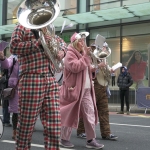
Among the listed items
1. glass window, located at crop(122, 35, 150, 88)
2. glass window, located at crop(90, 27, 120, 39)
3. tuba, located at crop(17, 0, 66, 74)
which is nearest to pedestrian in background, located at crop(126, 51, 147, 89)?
glass window, located at crop(122, 35, 150, 88)

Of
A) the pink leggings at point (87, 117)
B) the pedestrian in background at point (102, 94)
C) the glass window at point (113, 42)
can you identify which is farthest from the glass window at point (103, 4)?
the pink leggings at point (87, 117)

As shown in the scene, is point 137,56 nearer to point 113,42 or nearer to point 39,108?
point 113,42

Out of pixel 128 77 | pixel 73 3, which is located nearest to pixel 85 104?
pixel 128 77

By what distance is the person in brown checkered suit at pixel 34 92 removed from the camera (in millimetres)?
3164

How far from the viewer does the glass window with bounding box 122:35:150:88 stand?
1552 cm

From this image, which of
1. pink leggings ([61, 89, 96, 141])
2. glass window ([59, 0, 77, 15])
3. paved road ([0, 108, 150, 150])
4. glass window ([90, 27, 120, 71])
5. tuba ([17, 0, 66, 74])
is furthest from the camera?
glass window ([59, 0, 77, 15])

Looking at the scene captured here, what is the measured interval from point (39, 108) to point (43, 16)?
0.91m

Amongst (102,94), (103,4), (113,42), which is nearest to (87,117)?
(102,94)

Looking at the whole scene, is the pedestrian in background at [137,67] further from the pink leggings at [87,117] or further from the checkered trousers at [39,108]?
the checkered trousers at [39,108]

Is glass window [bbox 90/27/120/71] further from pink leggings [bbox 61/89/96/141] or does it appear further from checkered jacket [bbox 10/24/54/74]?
checkered jacket [bbox 10/24/54/74]

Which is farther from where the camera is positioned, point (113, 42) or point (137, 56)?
point (113, 42)

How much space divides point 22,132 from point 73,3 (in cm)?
1557

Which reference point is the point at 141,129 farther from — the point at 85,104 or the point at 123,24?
the point at 123,24

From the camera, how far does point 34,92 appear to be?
125 inches
